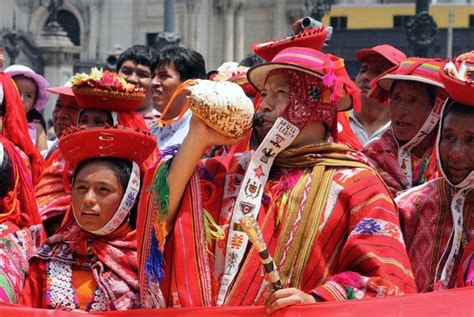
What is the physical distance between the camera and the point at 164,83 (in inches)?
296

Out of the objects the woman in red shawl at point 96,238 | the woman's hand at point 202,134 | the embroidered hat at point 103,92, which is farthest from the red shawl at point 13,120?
the woman's hand at point 202,134

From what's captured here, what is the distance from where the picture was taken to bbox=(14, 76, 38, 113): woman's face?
8.70m

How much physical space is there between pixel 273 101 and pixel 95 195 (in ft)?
3.10

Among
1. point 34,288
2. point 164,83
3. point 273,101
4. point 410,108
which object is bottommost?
point 34,288

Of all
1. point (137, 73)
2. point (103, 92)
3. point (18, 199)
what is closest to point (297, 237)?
point (18, 199)

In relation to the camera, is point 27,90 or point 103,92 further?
point 27,90

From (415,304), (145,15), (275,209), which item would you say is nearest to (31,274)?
(275,209)

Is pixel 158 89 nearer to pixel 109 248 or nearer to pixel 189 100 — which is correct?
pixel 109 248

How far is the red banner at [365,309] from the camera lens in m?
3.91

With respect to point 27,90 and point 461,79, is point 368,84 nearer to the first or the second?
point 461,79

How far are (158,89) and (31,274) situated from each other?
117 inches

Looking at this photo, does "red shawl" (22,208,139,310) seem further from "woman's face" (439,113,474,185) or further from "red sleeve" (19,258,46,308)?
"woman's face" (439,113,474,185)

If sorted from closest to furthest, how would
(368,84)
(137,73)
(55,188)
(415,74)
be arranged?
(415,74) < (55,188) < (368,84) < (137,73)

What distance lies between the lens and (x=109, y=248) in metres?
4.82
